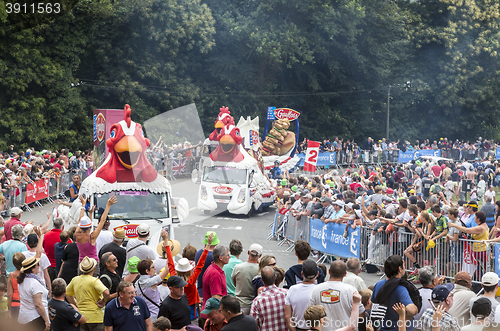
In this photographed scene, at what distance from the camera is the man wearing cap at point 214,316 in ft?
19.4

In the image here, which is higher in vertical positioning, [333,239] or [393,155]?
[393,155]

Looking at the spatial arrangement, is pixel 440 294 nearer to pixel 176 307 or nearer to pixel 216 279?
pixel 216 279

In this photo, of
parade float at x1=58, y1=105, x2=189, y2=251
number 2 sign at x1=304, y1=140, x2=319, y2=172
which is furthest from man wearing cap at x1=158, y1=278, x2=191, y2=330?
number 2 sign at x1=304, y1=140, x2=319, y2=172

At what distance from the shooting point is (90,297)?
274 inches

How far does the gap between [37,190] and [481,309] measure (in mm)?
18189

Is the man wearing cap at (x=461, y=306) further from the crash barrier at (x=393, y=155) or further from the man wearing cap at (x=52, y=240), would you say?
the crash barrier at (x=393, y=155)

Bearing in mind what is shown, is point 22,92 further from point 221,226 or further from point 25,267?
point 25,267

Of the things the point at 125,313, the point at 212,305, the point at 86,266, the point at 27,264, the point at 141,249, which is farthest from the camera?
the point at 141,249

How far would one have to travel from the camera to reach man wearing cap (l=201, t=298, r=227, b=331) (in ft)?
19.4

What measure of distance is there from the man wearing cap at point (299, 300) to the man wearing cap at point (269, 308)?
12cm

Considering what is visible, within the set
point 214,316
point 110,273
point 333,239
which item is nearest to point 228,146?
point 333,239

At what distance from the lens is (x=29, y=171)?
21172mm

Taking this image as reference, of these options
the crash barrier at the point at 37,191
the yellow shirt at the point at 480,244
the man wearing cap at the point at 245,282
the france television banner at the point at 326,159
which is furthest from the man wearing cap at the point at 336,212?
the france television banner at the point at 326,159

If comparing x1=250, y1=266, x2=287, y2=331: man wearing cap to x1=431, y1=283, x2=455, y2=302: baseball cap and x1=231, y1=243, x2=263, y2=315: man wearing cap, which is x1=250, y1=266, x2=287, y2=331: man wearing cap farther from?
x1=431, y1=283, x2=455, y2=302: baseball cap
